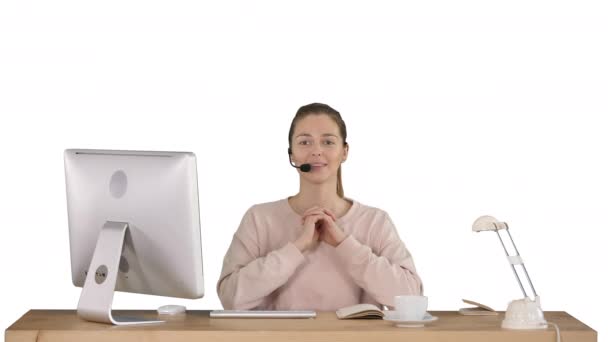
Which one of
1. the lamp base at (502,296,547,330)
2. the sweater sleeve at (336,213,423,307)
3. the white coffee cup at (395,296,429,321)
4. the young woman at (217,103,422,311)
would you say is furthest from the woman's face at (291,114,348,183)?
the lamp base at (502,296,547,330)

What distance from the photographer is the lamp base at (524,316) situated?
12.3 feet

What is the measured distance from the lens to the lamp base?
3736 millimetres

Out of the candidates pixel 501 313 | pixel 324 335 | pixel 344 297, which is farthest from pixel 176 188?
pixel 501 313

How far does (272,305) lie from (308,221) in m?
0.44

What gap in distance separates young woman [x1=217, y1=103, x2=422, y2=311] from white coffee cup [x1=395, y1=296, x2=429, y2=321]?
0.49 metres

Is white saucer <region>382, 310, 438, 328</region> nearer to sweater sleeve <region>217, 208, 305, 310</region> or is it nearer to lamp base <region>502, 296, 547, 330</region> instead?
lamp base <region>502, 296, 547, 330</region>

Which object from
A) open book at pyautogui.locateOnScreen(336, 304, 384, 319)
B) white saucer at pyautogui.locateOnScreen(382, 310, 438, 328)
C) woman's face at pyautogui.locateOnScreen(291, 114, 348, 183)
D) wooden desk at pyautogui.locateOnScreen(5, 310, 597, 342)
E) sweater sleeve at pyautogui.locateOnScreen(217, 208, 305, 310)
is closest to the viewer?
wooden desk at pyautogui.locateOnScreen(5, 310, 597, 342)

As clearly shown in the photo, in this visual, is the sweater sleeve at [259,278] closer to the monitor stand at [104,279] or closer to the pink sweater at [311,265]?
the pink sweater at [311,265]

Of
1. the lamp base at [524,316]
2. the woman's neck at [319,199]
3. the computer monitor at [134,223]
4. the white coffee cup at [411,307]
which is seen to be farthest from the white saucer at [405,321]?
the woman's neck at [319,199]

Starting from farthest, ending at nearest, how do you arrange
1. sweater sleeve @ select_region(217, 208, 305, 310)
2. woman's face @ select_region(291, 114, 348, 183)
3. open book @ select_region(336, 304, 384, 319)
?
woman's face @ select_region(291, 114, 348, 183) < sweater sleeve @ select_region(217, 208, 305, 310) < open book @ select_region(336, 304, 384, 319)

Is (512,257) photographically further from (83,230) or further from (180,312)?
(83,230)

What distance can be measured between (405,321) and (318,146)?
105 cm

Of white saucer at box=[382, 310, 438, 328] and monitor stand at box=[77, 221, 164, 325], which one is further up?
monitor stand at box=[77, 221, 164, 325]

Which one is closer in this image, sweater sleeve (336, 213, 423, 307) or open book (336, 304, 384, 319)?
open book (336, 304, 384, 319)
